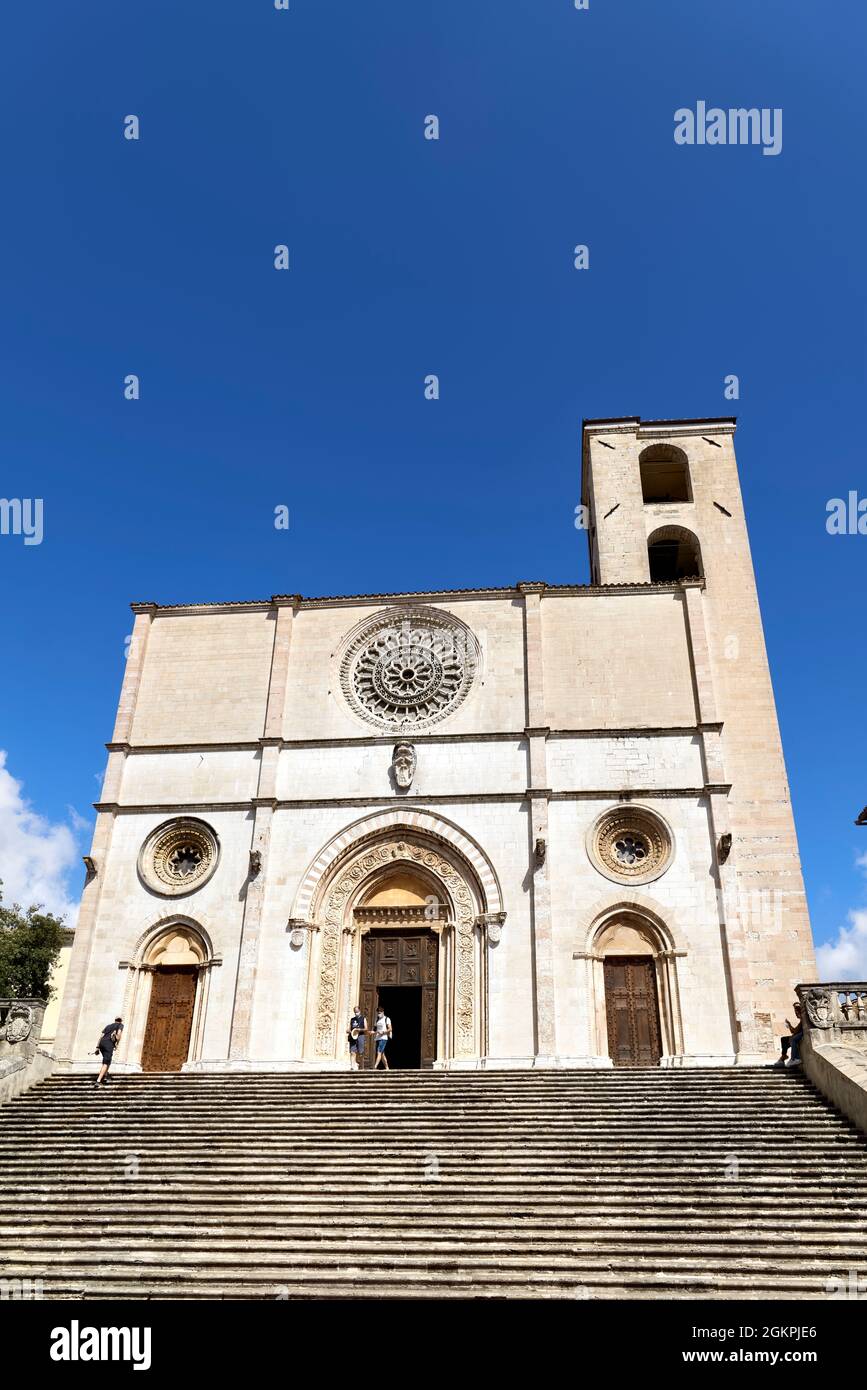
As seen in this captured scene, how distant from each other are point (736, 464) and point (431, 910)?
14.6 meters

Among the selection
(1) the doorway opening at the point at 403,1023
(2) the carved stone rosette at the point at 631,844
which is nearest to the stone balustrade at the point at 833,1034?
(2) the carved stone rosette at the point at 631,844

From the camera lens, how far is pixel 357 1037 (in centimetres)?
1736

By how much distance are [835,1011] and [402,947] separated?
853cm

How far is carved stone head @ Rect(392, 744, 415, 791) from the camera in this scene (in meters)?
19.6

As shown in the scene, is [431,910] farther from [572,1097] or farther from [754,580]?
[754,580]

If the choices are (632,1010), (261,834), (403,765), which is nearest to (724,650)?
(403,765)

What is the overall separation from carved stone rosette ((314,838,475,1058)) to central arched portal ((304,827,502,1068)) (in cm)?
2

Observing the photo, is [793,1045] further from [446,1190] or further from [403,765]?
[403,765]

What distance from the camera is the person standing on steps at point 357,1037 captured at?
17.2 metres

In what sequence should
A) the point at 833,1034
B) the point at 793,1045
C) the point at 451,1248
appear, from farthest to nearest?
the point at 793,1045 < the point at 833,1034 < the point at 451,1248

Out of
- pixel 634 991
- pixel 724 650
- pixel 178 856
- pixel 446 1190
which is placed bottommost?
pixel 446 1190

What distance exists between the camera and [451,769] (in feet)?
64.5
